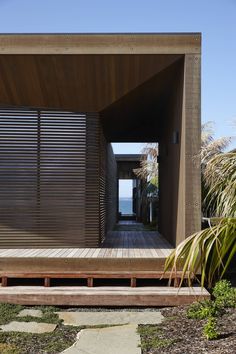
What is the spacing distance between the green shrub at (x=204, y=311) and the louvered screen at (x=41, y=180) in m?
3.11

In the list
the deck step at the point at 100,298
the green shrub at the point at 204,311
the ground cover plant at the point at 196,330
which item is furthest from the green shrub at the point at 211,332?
the deck step at the point at 100,298

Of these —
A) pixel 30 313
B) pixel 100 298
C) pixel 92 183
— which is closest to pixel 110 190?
pixel 92 183

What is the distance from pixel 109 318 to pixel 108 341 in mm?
1134

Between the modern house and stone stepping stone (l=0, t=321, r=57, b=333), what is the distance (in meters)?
1.55

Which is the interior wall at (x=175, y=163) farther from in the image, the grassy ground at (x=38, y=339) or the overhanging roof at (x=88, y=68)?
the grassy ground at (x=38, y=339)

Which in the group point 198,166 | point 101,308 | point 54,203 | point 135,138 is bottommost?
point 101,308

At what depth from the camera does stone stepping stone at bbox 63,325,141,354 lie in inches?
176

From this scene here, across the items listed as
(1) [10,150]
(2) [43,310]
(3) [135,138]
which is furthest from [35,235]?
(3) [135,138]

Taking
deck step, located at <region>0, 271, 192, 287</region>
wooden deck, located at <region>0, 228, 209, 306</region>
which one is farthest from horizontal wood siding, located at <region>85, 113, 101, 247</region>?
deck step, located at <region>0, 271, 192, 287</region>

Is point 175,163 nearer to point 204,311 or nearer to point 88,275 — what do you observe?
point 88,275

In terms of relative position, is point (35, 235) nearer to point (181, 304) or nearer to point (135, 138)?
point (181, 304)

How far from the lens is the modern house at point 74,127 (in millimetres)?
7137

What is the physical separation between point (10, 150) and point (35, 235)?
62.3 inches

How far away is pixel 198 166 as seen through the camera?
7.12 meters
